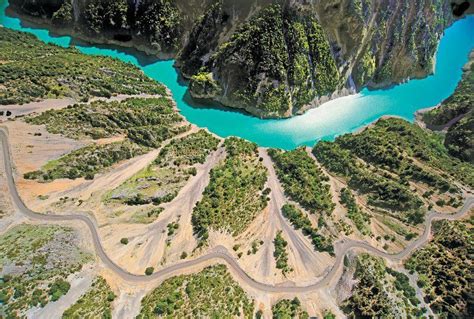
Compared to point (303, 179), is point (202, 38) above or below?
above


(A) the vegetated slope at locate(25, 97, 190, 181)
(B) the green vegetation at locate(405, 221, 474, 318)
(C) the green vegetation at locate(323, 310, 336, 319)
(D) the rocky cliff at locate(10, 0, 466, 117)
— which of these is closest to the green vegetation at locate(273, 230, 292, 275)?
(C) the green vegetation at locate(323, 310, 336, 319)

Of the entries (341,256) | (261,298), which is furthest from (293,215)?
(261,298)

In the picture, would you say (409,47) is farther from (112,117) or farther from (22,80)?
(22,80)

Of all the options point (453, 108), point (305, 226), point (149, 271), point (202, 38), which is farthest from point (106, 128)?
point (453, 108)

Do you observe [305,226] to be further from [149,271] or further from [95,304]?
[95,304]

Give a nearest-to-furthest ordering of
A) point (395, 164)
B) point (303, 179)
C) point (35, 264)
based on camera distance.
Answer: point (35, 264)
point (303, 179)
point (395, 164)

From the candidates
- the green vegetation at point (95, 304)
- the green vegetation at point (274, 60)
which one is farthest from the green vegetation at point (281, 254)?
the green vegetation at point (274, 60)

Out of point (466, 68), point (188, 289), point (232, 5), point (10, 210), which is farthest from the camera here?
point (466, 68)
